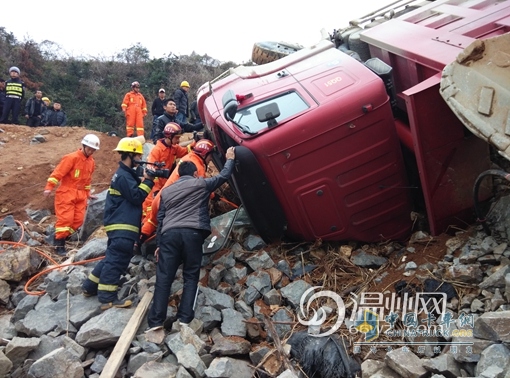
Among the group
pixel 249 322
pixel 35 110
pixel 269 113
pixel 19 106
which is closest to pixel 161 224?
pixel 249 322

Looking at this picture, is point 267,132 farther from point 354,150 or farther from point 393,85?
point 393,85

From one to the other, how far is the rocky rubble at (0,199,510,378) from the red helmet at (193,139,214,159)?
895 millimetres

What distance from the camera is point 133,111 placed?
9.88 m

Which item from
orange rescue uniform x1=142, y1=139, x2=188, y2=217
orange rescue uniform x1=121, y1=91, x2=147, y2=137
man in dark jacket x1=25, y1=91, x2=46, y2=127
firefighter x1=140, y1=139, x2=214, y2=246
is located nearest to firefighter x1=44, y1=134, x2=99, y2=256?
orange rescue uniform x1=142, y1=139, x2=188, y2=217

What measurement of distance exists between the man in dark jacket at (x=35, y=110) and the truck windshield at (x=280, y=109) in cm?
972

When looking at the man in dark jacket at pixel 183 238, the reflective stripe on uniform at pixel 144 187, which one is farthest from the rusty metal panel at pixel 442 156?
the reflective stripe on uniform at pixel 144 187

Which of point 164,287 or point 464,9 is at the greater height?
point 464,9

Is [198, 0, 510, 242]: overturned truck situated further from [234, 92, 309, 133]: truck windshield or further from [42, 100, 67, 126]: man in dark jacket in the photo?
[42, 100, 67, 126]: man in dark jacket

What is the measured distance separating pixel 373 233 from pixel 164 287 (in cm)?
204

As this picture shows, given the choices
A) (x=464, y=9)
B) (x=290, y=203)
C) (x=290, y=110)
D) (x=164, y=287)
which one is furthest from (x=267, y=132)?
(x=464, y=9)

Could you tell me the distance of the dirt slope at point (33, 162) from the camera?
25.5 ft

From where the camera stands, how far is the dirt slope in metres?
7.77

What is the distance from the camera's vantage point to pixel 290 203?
14.5 feet

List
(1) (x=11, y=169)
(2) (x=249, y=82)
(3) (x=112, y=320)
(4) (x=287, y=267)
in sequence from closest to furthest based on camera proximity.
A: (3) (x=112, y=320), (4) (x=287, y=267), (2) (x=249, y=82), (1) (x=11, y=169)
